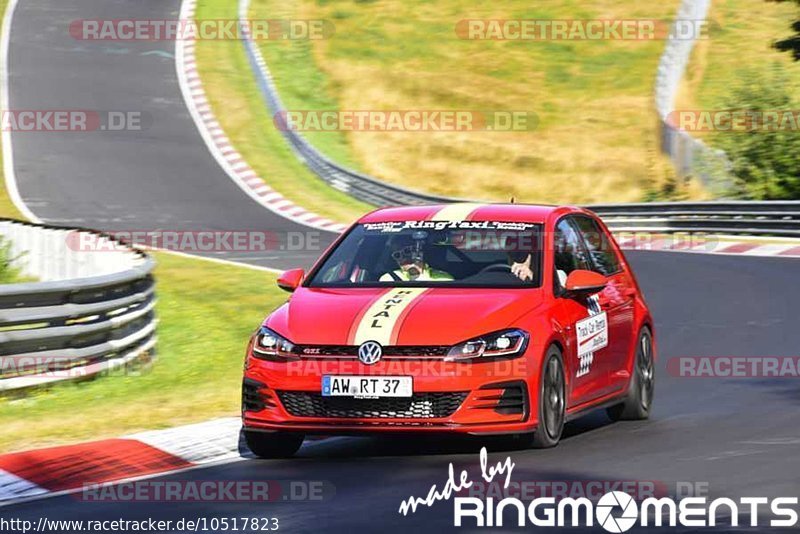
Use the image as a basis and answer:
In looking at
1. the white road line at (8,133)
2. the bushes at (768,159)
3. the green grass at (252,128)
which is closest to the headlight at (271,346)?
the white road line at (8,133)

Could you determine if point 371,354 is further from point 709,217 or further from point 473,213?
point 709,217

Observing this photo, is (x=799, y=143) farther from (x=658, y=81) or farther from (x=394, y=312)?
(x=394, y=312)

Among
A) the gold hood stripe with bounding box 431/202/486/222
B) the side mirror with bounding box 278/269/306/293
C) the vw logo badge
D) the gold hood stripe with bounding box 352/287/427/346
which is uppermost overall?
the gold hood stripe with bounding box 431/202/486/222

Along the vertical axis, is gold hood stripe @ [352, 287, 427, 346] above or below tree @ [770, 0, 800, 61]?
above

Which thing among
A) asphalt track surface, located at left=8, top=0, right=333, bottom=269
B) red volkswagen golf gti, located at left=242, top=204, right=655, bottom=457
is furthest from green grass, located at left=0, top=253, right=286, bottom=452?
asphalt track surface, located at left=8, top=0, right=333, bottom=269

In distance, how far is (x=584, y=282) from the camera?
33.9 ft

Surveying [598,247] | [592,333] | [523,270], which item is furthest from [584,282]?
[598,247]

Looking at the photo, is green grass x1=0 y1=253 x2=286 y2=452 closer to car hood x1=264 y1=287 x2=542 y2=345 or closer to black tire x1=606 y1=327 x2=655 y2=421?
car hood x1=264 y1=287 x2=542 y2=345

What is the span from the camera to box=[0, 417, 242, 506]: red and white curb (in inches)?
361

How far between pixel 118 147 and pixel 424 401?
29.7 metres

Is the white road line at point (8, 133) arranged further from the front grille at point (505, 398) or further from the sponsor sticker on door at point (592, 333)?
the front grille at point (505, 398)

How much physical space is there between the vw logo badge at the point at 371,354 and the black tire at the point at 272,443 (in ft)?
2.39

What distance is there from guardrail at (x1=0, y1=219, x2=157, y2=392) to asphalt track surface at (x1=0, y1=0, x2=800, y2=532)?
10.3 feet

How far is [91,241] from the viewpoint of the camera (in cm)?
1847
